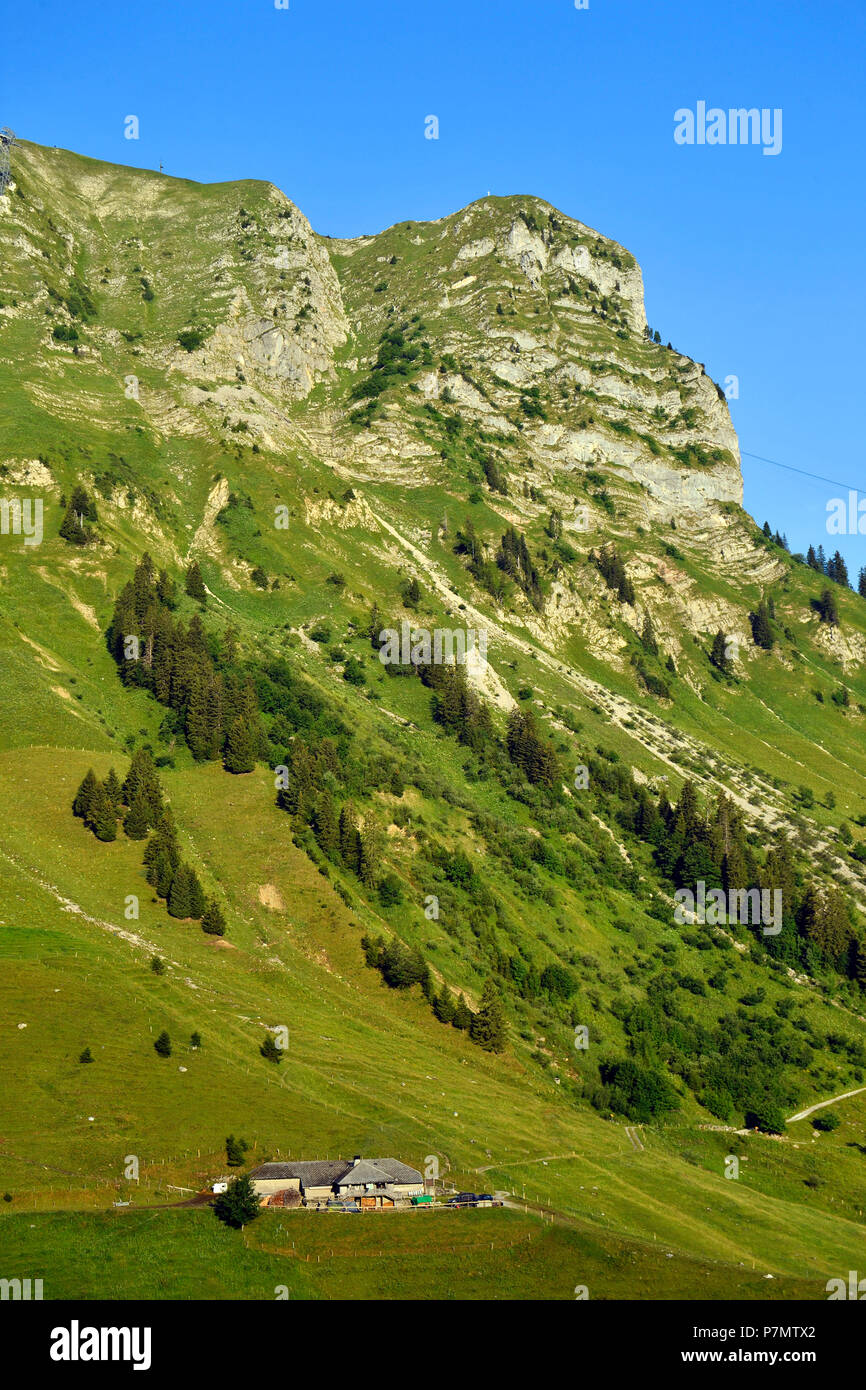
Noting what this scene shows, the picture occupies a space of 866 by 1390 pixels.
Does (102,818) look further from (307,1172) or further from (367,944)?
(307,1172)

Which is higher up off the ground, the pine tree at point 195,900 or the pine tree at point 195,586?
the pine tree at point 195,586

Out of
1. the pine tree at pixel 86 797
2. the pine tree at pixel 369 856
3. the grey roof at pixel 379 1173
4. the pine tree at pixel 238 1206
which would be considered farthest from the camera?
the pine tree at pixel 369 856

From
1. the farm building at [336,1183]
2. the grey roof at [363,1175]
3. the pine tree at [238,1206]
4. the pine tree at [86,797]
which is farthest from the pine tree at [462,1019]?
the pine tree at [86,797]

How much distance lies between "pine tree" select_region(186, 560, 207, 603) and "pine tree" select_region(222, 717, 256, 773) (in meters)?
43.2

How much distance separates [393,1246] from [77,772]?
7194 cm

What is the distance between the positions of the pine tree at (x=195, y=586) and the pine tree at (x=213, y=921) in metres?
74.7

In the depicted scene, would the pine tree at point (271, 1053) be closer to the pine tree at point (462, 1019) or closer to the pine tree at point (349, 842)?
the pine tree at point (462, 1019)

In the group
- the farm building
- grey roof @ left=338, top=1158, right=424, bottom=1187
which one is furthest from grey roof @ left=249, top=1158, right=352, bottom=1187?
grey roof @ left=338, top=1158, right=424, bottom=1187

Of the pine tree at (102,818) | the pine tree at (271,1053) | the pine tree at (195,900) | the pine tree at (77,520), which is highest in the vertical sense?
the pine tree at (77,520)

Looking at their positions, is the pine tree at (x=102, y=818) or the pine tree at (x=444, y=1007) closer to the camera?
the pine tree at (x=444, y=1007)

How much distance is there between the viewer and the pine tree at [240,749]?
409ft

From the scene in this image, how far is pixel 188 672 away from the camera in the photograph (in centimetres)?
13638
